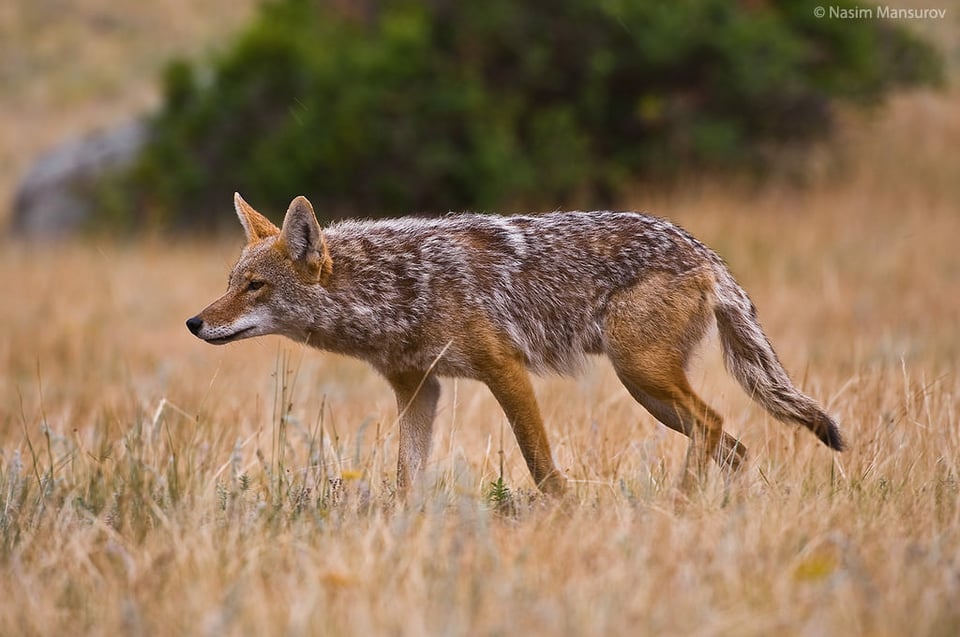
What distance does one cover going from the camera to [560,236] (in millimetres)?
5883

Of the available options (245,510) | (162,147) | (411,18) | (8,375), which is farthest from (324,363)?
(162,147)

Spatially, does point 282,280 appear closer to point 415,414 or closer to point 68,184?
point 415,414

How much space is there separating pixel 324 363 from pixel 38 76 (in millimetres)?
31768

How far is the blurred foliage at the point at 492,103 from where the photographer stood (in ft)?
55.8

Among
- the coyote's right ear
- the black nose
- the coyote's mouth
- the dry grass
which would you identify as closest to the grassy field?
the dry grass

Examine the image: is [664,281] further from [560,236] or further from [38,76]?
[38,76]

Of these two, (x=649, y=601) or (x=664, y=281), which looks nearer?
(x=649, y=601)

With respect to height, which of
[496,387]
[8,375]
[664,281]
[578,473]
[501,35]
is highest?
[501,35]

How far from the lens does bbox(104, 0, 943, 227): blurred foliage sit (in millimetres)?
17016

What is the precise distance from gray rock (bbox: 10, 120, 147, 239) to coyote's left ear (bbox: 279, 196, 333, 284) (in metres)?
15.0

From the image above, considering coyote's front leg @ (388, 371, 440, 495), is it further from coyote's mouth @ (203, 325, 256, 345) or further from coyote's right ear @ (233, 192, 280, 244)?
coyote's right ear @ (233, 192, 280, 244)

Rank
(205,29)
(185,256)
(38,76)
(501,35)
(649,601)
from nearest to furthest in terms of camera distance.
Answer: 1. (649,601)
2. (185,256)
3. (501,35)
4. (38,76)
5. (205,29)

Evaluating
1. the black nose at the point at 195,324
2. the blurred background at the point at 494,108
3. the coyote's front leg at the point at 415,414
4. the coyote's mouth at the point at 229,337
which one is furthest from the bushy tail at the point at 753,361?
the blurred background at the point at 494,108

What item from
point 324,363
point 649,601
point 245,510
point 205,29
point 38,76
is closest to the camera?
point 649,601
